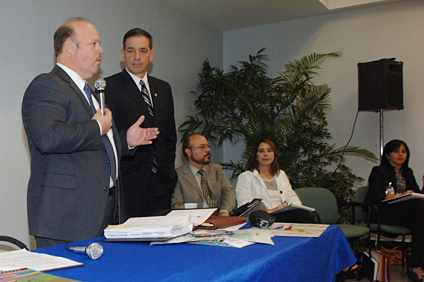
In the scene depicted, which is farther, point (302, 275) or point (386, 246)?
point (386, 246)

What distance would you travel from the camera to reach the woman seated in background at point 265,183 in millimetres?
4004

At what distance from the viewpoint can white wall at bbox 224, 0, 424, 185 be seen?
5512 millimetres

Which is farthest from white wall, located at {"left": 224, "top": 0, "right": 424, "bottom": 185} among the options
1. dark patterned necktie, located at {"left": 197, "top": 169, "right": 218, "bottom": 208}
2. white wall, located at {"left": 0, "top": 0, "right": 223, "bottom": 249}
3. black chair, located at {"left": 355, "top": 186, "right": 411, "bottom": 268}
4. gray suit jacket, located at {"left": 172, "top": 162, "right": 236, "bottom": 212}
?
dark patterned necktie, located at {"left": 197, "top": 169, "right": 218, "bottom": 208}

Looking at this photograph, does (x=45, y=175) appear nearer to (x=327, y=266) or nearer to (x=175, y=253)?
(x=175, y=253)

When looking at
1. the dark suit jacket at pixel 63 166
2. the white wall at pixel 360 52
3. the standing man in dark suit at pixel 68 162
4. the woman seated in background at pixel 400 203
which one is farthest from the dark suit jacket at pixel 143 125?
the white wall at pixel 360 52

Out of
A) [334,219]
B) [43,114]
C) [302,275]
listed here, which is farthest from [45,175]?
[334,219]

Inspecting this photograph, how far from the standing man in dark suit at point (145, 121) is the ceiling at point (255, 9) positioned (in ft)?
8.92

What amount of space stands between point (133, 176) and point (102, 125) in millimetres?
842

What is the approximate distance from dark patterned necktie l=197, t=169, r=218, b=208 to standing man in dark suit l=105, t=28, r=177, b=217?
2.82 ft

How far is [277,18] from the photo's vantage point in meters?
6.24

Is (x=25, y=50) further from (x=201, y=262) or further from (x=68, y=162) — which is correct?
(x=201, y=262)

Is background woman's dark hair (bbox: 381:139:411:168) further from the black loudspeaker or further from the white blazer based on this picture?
the white blazer

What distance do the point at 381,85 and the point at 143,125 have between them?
329 cm

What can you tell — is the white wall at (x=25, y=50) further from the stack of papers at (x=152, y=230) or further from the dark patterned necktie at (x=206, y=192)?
the stack of papers at (x=152, y=230)
